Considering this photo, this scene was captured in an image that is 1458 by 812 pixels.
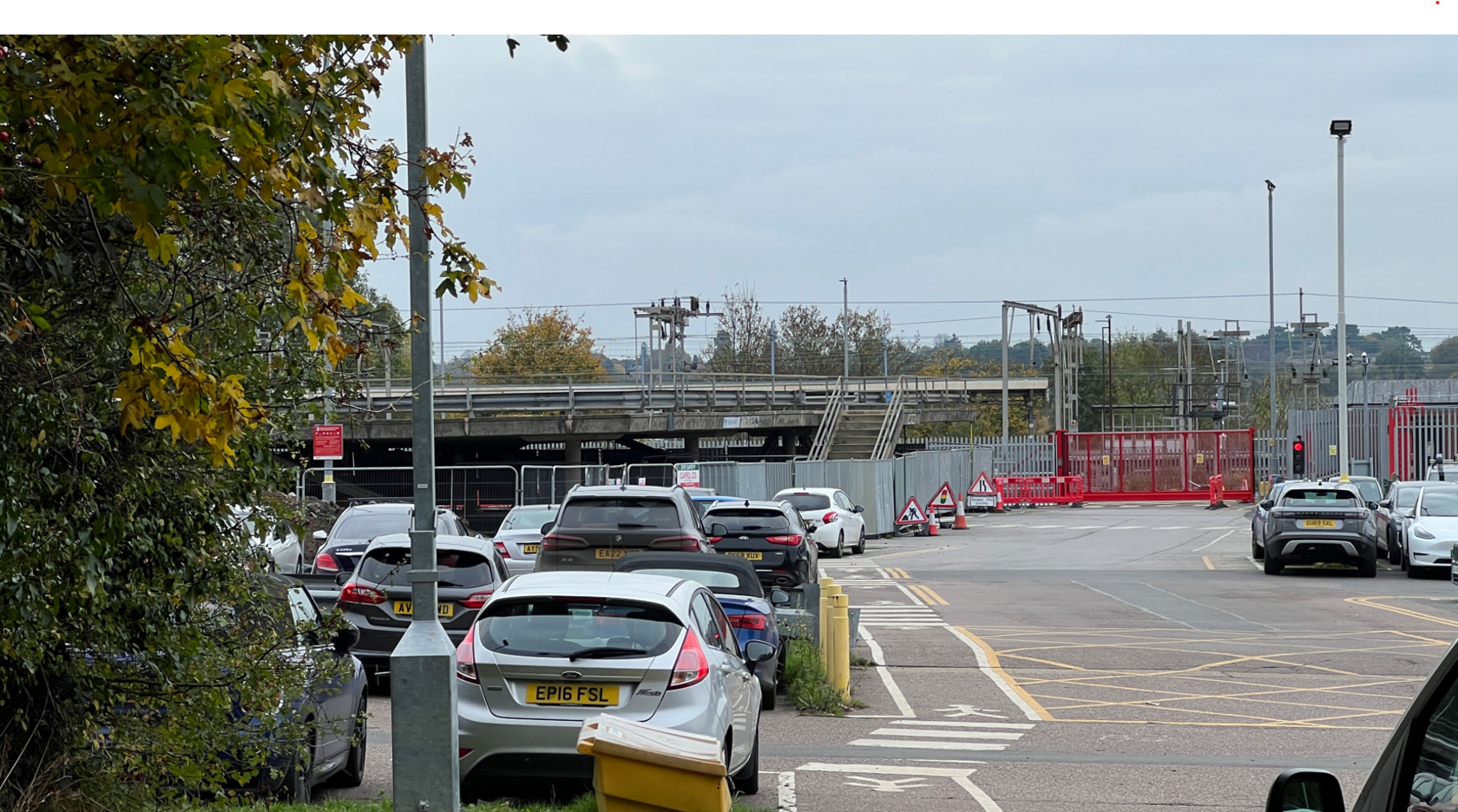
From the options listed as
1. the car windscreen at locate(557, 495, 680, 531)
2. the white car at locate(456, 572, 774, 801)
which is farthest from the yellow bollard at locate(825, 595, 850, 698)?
the car windscreen at locate(557, 495, 680, 531)

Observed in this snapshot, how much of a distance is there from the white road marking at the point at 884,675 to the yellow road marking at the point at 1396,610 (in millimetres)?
7688

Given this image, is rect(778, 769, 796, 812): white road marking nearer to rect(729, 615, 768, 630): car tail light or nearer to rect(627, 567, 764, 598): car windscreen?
rect(729, 615, 768, 630): car tail light

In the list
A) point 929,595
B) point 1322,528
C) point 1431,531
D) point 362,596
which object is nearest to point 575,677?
point 362,596

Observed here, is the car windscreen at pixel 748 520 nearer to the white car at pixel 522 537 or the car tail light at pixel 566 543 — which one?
the white car at pixel 522 537

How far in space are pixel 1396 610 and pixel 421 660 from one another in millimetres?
18102

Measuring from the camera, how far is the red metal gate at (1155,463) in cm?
5834

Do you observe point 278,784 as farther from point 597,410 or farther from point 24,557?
point 597,410

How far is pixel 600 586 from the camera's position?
28.6 feet

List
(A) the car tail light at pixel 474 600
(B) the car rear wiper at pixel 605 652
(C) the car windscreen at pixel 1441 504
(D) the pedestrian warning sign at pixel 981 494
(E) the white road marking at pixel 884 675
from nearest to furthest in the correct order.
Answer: (B) the car rear wiper at pixel 605 652 < (E) the white road marking at pixel 884 675 < (A) the car tail light at pixel 474 600 < (C) the car windscreen at pixel 1441 504 < (D) the pedestrian warning sign at pixel 981 494

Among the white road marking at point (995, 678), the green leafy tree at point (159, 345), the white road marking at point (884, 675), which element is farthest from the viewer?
the white road marking at point (884, 675)

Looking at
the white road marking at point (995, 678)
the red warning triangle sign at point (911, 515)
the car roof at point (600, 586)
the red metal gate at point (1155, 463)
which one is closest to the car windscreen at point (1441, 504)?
the white road marking at point (995, 678)

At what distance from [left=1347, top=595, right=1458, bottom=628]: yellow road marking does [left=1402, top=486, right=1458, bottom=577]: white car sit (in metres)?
2.87

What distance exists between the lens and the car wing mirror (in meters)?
2.88
